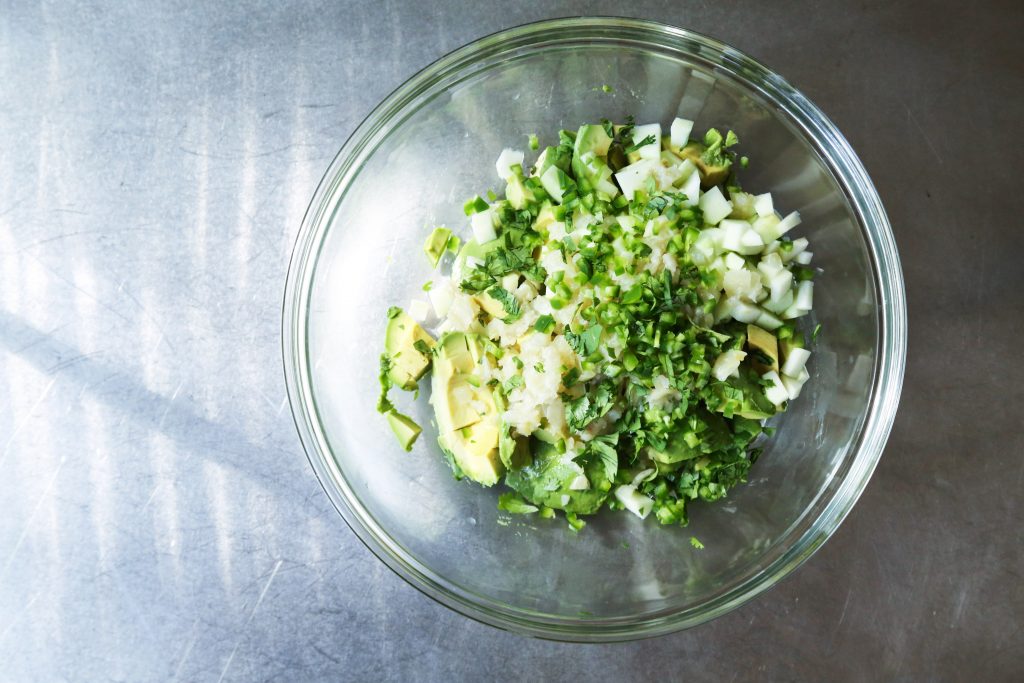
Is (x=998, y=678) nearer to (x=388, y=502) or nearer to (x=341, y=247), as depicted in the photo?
(x=388, y=502)

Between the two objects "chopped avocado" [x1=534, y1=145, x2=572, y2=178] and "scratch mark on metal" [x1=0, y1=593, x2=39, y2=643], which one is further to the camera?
"scratch mark on metal" [x1=0, y1=593, x2=39, y2=643]

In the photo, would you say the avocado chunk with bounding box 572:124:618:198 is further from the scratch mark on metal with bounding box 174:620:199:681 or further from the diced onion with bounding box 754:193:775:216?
the scratch mark on metal with bounding box 174:620:199:681

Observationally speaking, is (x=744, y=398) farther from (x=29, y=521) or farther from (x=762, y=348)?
(x=29, y=521)

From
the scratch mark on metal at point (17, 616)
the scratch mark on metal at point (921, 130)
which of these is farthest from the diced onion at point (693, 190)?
the scratch mark on metal at point (17, 616)

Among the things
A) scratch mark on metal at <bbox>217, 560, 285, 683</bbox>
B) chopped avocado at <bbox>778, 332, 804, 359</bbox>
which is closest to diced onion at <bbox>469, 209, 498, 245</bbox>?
chopped avocado at <bbox>778, 332, 804, 359</bbox>

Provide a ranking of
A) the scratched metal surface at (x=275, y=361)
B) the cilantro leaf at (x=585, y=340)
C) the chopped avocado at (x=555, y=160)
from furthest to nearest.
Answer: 1. the scratched metal surface at (x=275, y=361)
2. the chopped avocado at (x=555, y=160)
3. the cilantro leaf at (x=585, y=340)

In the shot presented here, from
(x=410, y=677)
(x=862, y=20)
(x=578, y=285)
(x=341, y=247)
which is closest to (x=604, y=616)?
(x=410, y=677)

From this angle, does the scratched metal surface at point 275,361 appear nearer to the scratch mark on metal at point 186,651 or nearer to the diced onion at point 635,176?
the scratch mark on metal at point 186,651
